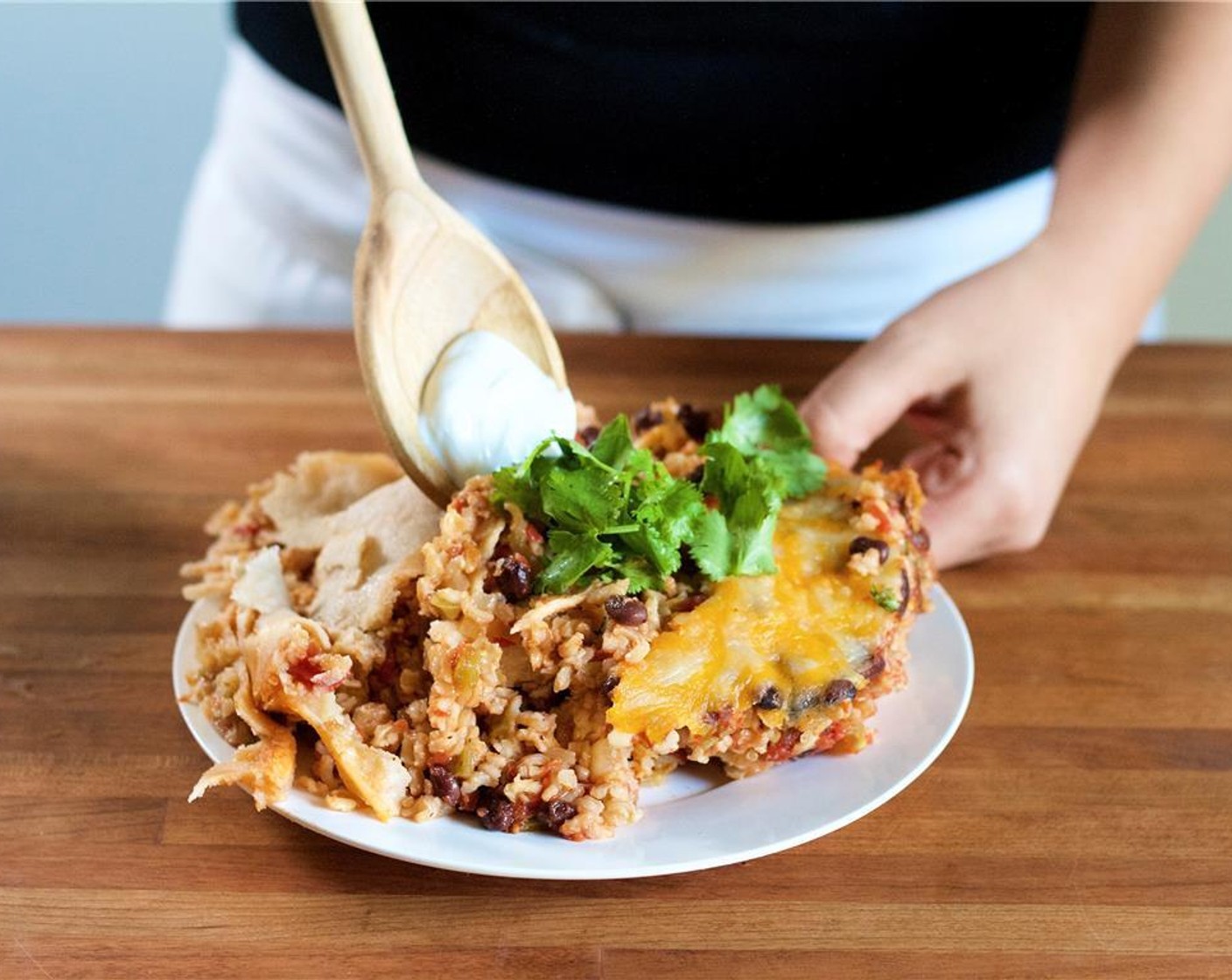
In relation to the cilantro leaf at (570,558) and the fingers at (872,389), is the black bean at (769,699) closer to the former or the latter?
the cilantro leaf at (570,558)

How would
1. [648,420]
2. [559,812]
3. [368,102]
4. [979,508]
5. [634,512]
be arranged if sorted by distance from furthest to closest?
[979,508]
[648,420]
[368,102]
[634,512]
[559,812]

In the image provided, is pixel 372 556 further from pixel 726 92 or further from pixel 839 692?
pixel 726 92

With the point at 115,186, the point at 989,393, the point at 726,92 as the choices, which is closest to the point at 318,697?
the point at 989,393

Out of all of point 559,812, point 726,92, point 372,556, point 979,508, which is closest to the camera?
point 559,812

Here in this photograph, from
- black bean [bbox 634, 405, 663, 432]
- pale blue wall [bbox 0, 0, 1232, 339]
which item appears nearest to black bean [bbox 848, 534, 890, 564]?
black bean [bbox 634, 405, 663, 432]

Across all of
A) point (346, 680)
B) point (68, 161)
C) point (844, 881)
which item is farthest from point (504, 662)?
point (68, 161)

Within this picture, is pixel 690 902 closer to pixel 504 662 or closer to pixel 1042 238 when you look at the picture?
pixel 504 662

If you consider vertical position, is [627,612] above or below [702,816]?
above

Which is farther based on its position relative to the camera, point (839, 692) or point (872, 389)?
point (872, 389)
